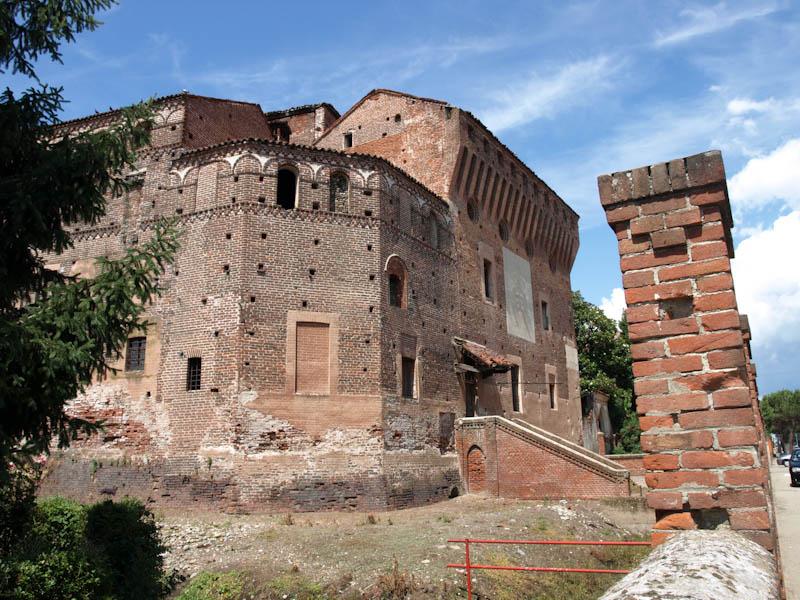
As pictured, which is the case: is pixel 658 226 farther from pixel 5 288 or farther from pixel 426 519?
pixel 426 519

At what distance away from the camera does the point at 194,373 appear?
17.4 m

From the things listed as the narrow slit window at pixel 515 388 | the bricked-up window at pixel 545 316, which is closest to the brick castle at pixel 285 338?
the narrow slit window at pixel 515 388

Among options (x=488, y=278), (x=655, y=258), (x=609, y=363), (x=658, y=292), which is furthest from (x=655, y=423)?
(x=609, y=363)

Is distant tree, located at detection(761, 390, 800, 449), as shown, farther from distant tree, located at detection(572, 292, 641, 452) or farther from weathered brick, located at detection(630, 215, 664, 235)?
weathered brick, located at detection(630, 215, 664, 235)

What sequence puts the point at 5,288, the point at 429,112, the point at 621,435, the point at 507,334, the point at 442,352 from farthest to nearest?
the point at 621,435 → the point at 507,334 → the point at 429,112 → the point at 442,352 → the point at 5,288

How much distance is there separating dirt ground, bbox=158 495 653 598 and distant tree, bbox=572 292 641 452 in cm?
2069

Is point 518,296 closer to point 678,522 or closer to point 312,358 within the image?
point 312,358

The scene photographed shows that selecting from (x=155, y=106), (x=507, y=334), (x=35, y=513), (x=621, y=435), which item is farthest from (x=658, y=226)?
(x=621, y=435)

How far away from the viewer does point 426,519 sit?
Answer: 52.7 feet

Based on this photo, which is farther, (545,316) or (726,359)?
(545,316)

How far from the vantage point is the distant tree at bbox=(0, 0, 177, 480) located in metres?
8.06

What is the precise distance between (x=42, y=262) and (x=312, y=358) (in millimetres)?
8748

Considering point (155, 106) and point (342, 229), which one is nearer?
point (155, 106)

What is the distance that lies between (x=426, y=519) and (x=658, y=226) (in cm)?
1272
